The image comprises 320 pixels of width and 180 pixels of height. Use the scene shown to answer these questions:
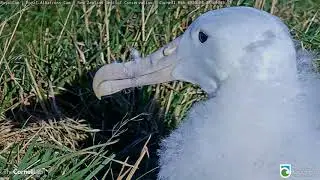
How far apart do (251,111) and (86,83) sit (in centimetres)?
133

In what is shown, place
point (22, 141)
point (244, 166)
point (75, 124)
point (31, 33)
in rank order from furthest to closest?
point (31, 33) → point (75, 124) → point (22, 141) → point (244, 166)

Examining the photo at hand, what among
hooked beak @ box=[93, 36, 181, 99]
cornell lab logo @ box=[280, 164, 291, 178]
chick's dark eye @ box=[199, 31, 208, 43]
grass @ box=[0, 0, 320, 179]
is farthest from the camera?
grass @ box=[0, 0, 320, 179]

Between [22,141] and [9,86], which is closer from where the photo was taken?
[22,141]

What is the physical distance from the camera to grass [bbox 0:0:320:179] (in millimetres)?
3986

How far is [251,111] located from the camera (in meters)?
2.98

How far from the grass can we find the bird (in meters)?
0.75

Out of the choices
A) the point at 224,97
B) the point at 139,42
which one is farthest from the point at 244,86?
the point at 139,42

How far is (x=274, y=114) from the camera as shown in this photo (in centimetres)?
298

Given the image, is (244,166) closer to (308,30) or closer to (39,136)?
(39,136)

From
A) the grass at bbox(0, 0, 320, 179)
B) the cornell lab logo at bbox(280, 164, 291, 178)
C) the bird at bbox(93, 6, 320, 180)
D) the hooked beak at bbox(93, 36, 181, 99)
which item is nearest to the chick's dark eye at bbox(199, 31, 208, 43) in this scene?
the bird at bbox(93, 6, 320, 180)

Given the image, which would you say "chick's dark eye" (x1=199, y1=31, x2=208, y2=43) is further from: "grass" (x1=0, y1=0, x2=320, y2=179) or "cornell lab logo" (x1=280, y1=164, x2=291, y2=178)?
"grass" (x1=0, y1=0, x2=320, y2=179)

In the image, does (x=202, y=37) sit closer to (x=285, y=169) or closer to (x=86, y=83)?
(x=285, y=169)

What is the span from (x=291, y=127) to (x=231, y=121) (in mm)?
161

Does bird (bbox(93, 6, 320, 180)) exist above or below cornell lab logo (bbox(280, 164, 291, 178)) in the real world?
above
